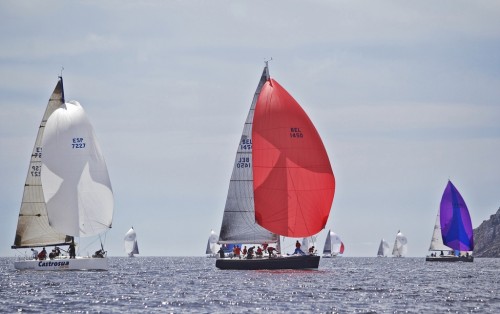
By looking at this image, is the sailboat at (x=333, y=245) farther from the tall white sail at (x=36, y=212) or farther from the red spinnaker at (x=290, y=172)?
the red spinnaker at (x=290, y=172)

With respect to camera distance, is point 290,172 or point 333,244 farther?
point 333,244

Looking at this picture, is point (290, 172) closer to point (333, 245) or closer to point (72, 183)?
Result: point (72, 183)

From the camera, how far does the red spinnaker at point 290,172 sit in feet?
204

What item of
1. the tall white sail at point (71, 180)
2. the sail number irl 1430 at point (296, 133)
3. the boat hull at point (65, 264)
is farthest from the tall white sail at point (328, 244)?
the sail number irl 1430 at point (296, 133)

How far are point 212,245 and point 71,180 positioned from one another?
129 metres

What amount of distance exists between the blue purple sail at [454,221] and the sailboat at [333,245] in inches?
2892

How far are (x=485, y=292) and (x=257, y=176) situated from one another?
59.3ft

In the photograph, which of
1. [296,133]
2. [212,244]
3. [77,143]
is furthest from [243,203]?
[212,244]

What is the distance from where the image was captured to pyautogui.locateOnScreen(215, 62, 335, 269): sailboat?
204ft

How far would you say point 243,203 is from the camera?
6788 cm

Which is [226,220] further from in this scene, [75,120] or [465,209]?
[465,209]

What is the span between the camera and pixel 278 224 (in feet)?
206

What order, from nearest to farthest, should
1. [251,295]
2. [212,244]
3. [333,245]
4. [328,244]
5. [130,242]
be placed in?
[251,295], [333,245], [328,244], [212,244], [130,242]

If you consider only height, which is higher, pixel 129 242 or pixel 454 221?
pixel 129 242
